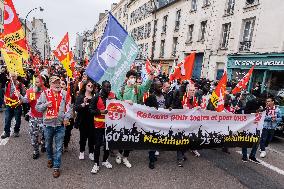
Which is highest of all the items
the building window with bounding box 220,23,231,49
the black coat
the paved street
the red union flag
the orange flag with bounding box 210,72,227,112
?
A: the building window with bounding box 220,23,231,49

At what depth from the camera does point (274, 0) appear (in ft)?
55.2

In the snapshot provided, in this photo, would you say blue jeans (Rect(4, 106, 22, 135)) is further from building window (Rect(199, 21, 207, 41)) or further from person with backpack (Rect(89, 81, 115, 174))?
building window (Rect(199, 21, 207, 41))

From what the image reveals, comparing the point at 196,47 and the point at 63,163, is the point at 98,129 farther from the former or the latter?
the point at 196,47

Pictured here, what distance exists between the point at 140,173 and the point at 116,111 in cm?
130

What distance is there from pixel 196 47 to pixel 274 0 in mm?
8441

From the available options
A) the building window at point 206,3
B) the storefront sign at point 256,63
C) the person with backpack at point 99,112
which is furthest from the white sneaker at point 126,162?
the building window at point 206,3

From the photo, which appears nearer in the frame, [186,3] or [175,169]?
[175,169]

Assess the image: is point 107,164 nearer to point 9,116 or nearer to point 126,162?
point 126,162

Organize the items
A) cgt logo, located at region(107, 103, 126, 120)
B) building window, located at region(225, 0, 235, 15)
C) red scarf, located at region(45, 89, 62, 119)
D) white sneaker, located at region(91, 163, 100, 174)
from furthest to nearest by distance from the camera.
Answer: building window, located at region(225, 0, 235, 15) < cgt logo, located at region(107, 103, 126, 120) < white sneaker, located at region(91, 163, 100, 174) < red scarf, located at region(45, 89, 62, 119)

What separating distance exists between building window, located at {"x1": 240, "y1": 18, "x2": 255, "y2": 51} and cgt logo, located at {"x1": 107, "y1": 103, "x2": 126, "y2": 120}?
51.2ft

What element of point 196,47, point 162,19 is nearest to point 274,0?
point 196,47

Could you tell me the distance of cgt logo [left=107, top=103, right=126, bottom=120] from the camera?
5609 millimetres

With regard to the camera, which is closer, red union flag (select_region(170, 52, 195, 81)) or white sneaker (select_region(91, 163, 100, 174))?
white sneaker (select_region(91, 163, 100, 174))

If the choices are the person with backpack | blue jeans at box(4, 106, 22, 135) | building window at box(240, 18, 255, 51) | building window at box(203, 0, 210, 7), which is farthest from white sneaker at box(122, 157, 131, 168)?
building window at box(203, 0, 210, 7)
